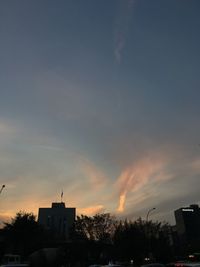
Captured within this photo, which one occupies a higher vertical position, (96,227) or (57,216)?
(57,216)

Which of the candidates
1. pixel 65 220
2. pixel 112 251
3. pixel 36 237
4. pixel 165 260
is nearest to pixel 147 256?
pixel 165 260

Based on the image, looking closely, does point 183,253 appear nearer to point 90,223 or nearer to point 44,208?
point 90,223

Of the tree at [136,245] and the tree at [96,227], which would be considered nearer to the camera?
the tree at [136,245]

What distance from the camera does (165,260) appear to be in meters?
76.1

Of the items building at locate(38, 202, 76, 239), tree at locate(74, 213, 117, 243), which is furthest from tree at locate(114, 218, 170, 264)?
building at locate(38, 202, 76, 239)

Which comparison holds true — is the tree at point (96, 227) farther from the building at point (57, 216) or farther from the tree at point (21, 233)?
the building at point (57, 216)

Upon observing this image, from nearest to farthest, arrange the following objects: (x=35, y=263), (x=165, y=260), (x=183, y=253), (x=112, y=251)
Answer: (x=35, y=263), (x=165, y=260), (x=112, y=251), (x=183, y=253)

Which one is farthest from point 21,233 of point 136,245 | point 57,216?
point 57,216

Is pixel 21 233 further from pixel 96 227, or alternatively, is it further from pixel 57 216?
pixel 57 216

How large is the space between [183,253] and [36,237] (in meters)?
77.1

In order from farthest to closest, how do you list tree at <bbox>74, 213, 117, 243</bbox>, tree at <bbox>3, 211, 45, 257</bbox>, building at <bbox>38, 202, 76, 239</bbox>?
1. building at <bbox>38, 202, 76, 239</bbox>
2. tree at <bbox>74, 213, 117, 243</bbox>
3. tree at <bbox>3, 211, 45, 257</bbox>

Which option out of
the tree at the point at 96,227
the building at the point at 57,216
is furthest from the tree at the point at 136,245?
the building at the point at 57,216

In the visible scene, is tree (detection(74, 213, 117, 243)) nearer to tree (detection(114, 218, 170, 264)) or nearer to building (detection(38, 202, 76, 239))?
tree (detection(114, 218, 170, 264))

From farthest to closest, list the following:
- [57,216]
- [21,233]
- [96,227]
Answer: [57,216] → [96,227] → [21,233]
